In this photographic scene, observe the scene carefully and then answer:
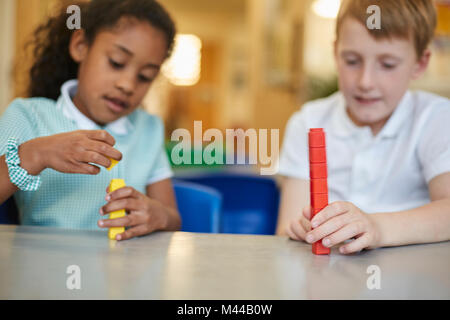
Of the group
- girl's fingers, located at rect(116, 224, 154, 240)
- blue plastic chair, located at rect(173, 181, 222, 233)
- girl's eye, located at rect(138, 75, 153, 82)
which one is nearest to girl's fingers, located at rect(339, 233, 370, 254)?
girl's fingers, located at rect(116, 224, 154, 240)

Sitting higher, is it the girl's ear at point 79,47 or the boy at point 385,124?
the girl's ear at point 79,47

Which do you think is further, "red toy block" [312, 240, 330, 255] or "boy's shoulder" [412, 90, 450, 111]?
"boy's shoulder" [412, 90, 450, 111]

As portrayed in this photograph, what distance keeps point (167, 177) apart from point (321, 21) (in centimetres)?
248

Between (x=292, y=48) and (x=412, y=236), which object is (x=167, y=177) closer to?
(x=412, y=236)

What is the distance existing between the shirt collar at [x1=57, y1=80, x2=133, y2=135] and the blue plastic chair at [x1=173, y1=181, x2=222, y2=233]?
226 mm

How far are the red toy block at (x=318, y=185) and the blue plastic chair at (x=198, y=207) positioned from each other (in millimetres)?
514

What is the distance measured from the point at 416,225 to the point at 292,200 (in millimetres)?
429

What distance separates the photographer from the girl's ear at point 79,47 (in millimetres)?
1063

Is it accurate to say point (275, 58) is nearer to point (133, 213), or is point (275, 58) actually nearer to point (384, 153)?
point (384, 153)

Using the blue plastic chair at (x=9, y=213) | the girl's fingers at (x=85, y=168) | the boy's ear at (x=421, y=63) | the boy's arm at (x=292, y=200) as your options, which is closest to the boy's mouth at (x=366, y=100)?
the boy's ear at (x=421, y=63)

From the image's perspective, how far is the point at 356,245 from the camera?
0.59m

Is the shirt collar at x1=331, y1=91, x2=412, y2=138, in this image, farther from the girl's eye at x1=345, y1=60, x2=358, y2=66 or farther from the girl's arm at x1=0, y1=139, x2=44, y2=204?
the girl's arm at x1=0, y1=139, x2=44, y2=204

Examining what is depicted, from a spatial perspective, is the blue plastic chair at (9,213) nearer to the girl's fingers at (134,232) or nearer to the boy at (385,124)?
the girl's fingers at (134,232)

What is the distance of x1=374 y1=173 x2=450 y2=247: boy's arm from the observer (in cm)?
66
